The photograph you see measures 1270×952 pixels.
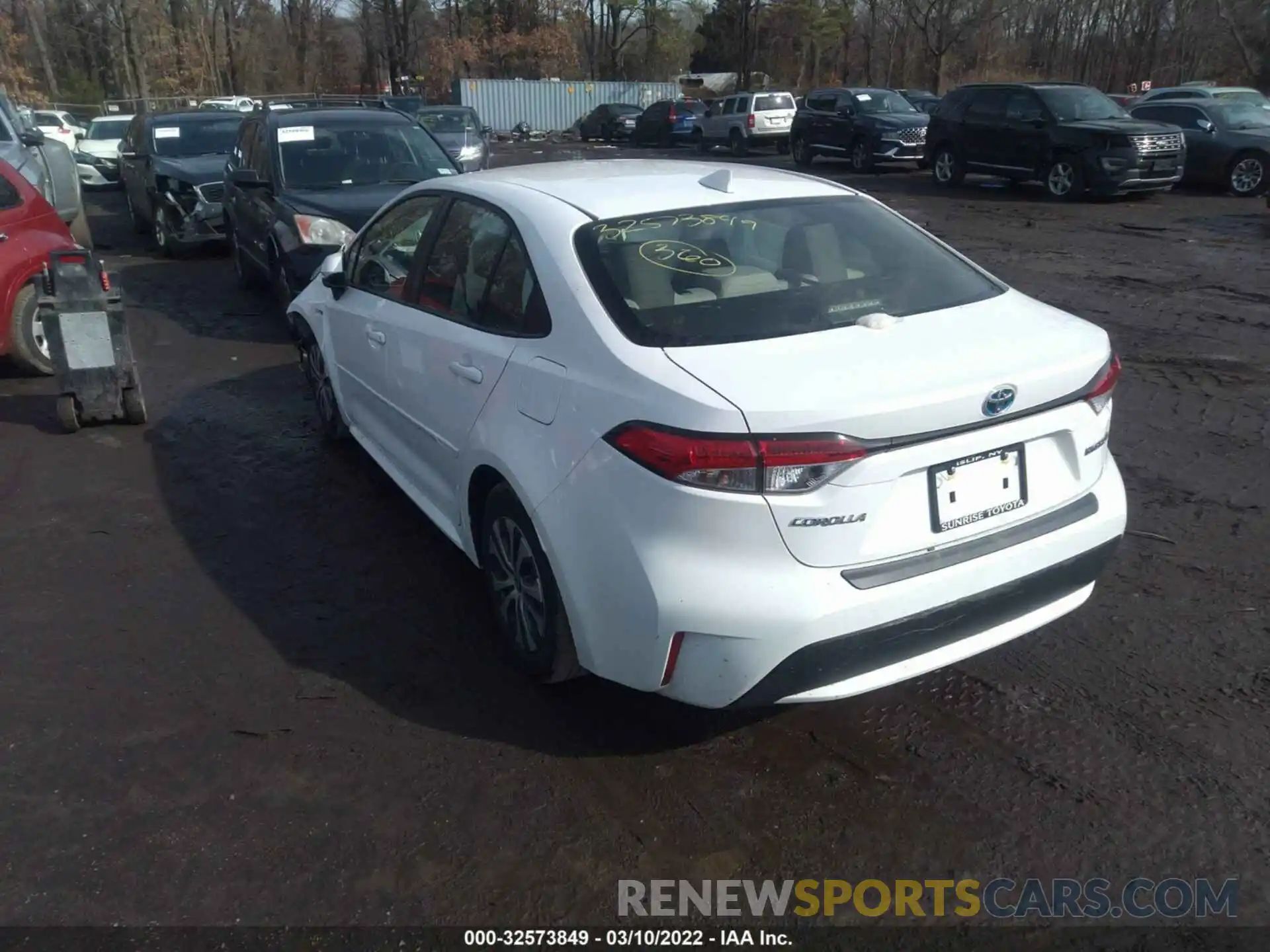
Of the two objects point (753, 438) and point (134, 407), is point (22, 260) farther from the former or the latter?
point (753, 438)

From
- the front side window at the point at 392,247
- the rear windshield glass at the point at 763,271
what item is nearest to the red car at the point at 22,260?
the front side window at the point at 392,247

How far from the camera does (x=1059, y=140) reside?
57.3 ft

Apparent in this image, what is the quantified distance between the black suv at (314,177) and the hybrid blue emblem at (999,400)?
6.69 m

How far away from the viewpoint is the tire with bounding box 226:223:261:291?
11.0m

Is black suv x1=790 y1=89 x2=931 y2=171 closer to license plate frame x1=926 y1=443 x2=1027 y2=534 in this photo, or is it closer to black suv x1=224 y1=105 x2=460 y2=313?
black suv x1=224 y1=105 x2=460 y2=313

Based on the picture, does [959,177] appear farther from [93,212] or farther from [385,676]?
[385,676]

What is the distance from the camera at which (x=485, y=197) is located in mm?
4203

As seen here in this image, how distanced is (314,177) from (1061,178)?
1302 centimetres

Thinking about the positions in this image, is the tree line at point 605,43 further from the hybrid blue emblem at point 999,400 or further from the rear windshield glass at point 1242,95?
the hybrid blue emblem at point 999,400

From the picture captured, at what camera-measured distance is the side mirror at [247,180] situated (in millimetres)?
9219

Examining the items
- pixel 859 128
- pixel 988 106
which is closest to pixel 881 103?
pixel 859 128

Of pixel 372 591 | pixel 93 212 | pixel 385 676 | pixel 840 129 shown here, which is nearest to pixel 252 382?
pixel 372 591

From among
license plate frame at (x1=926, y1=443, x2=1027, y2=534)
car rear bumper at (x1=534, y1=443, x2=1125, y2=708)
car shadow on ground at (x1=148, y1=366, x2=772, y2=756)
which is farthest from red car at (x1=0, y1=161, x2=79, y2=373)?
license plate frame at (x1=926, y1=443, x2=1027, y2=534)

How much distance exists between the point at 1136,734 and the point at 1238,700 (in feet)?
1.51
